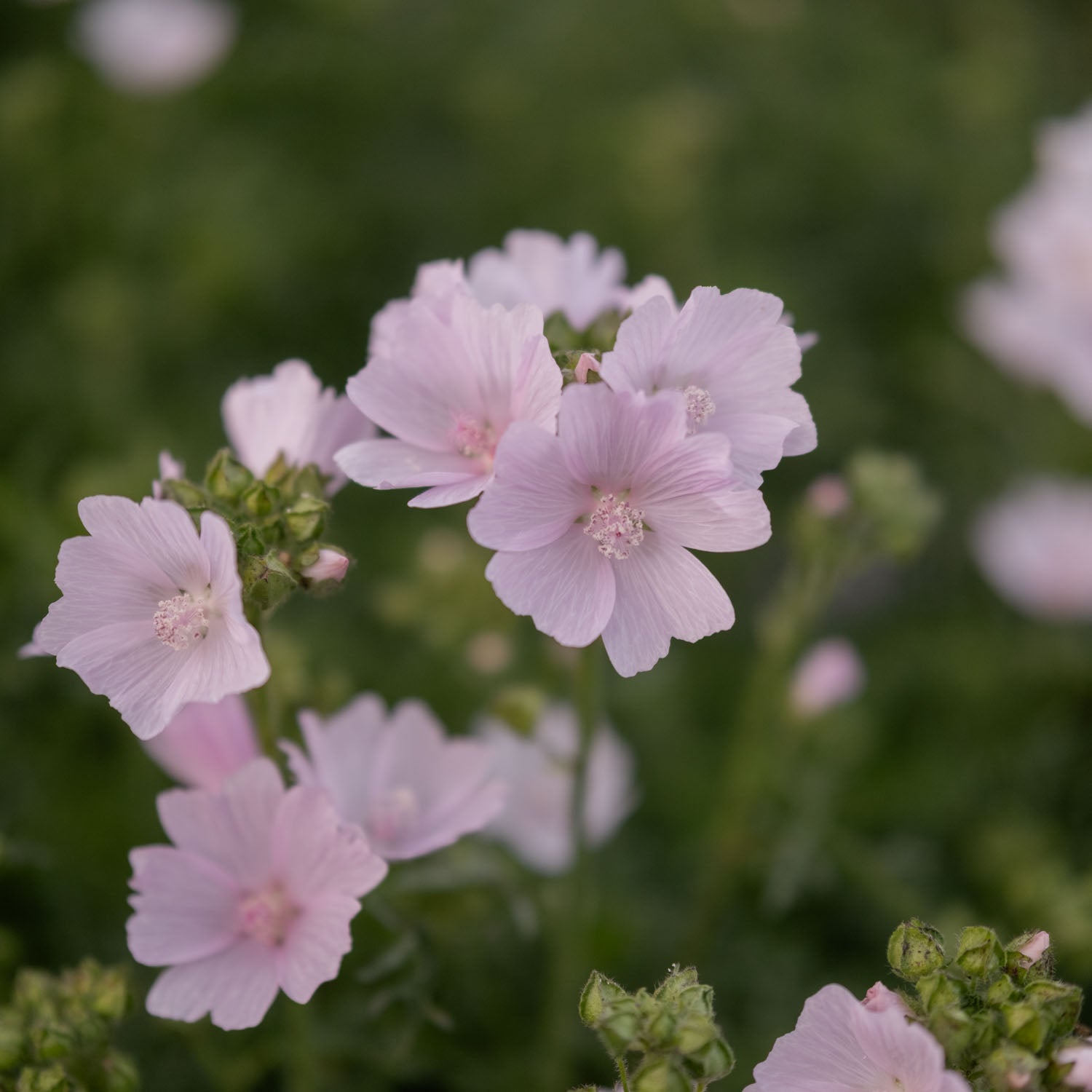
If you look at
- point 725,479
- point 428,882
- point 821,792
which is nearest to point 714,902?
point 821,792

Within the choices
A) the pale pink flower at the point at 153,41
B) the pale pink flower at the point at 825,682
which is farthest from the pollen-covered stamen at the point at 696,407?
the pale pink flower at the point at 153,41

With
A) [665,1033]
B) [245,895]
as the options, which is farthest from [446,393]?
[665,1033]

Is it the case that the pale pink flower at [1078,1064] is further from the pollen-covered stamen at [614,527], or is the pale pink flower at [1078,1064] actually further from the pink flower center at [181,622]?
the pink flower center at [181,622]

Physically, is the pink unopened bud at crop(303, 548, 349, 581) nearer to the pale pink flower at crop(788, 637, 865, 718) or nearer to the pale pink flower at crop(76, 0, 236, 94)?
the pale pink flower at crop(788, 637, 865, 718)

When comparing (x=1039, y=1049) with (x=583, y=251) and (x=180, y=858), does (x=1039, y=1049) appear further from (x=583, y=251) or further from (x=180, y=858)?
(x=583, y=251)

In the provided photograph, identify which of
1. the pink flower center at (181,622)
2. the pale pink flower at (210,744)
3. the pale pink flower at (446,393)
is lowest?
the pale pink flower at (210,744)
